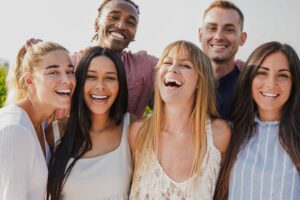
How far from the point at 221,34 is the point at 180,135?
1.77 meters

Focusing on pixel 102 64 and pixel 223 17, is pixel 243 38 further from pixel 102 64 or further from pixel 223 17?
pixel 102 64

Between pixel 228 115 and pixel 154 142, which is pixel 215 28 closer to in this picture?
pixel 228 115

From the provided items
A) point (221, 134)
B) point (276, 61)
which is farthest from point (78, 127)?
point (276, 61)

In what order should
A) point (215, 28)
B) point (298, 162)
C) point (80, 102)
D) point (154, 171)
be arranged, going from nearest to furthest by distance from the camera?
point (298, 162)
point (154, 171)
point (80, 102)
point (215, 28)

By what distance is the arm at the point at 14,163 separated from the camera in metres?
2.97

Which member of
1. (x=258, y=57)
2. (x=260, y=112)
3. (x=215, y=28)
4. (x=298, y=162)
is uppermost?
(x=215, y=28)

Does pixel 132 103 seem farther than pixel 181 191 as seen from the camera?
Yes

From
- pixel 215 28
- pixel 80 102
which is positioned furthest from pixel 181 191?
pixel 215 28

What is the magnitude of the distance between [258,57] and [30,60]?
2.16 metres

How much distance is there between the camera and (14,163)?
2.99 m

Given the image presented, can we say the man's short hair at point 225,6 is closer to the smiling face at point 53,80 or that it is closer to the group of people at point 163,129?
the group of people at point 163,129

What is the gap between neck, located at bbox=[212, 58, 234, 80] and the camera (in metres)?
4.83

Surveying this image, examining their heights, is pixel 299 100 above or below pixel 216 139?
above

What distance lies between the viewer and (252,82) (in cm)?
367
